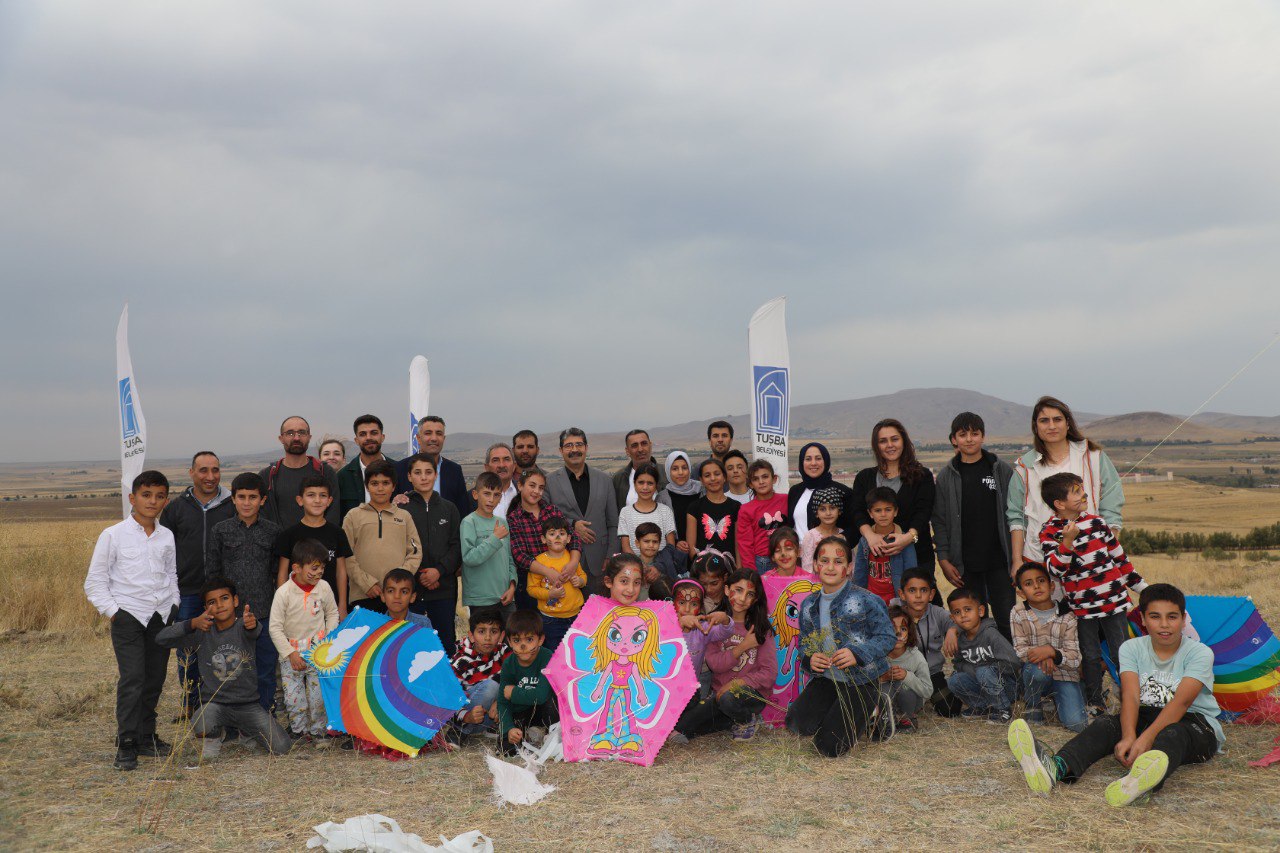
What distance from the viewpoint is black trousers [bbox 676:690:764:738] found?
248 inches

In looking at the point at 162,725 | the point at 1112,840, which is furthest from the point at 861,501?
the point at 162,725

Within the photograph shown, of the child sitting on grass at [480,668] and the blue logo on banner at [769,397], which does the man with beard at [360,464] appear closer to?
the child sitting on grass at [480,668]

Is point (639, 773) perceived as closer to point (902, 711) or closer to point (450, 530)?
point (902, 711)

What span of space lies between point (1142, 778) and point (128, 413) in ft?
36.3

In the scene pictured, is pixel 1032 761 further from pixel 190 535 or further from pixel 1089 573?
pixel 190 535

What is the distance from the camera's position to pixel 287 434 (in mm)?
7262

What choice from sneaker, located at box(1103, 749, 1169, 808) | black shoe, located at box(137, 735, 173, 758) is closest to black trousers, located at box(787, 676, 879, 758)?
sneaker, located at box(1103, 749, 1169, 808)

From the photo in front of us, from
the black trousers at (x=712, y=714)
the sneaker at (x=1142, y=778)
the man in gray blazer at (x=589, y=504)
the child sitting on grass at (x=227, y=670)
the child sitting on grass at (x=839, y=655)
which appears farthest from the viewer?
the man in gray blazer at (x=589, y=504)

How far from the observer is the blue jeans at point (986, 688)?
645cm

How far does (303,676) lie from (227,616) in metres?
0.64

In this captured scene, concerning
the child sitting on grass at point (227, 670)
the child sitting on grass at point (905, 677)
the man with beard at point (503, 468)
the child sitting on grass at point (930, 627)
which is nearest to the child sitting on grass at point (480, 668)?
the child sitting on grass at point (227, 670)

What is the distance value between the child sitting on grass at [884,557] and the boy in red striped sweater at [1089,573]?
41.3 inches

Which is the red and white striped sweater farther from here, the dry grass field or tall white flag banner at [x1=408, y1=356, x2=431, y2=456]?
tall white flag banner at [x1=408, y1=356, x2=431, y2=456]

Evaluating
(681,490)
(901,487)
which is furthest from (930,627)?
(681,490)
